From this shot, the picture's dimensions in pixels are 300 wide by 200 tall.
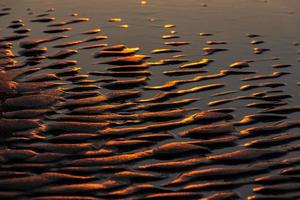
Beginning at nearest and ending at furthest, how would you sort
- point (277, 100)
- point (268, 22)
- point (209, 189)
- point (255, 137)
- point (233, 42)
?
point (209, 189) → point (255, 137) → point (277, 100) → point (233, 42) → point (268, 22)

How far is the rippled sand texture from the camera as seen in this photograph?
219 inches

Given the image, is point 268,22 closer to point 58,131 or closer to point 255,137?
point 255,137

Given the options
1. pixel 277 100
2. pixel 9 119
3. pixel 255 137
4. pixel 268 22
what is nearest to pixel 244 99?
pixel 277 100

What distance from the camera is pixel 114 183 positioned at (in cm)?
552

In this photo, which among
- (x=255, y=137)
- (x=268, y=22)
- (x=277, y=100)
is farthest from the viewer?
(x=268, y=22)

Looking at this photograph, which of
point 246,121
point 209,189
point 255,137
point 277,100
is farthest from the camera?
point 277,100

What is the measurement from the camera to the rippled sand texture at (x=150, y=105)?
18.3ft

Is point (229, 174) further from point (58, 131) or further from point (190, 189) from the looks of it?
point (58, 131)

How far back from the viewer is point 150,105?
24.4 ft

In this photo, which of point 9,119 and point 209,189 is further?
point 9,119

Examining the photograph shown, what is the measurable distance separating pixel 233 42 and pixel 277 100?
9.85ft

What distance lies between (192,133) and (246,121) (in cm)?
79

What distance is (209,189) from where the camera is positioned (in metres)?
5.42

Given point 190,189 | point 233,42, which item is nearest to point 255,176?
point 190,189
